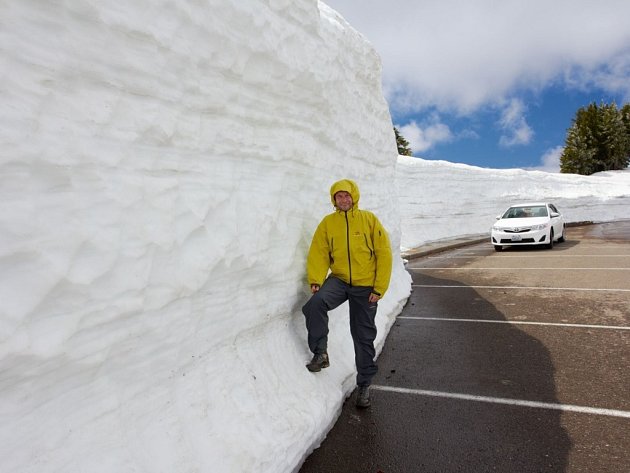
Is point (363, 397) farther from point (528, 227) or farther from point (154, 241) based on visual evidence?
point (528, 227)

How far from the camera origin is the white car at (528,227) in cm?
1225

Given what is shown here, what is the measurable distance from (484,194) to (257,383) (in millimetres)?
22436

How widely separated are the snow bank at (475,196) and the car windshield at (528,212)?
383 centimetres

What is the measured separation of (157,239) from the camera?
2.28 metres

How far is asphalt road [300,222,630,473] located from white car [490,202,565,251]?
5425 mm

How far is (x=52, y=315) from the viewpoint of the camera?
181cm

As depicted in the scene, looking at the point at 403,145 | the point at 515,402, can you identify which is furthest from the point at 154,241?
the point at 403,145

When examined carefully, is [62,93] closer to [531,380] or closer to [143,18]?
[143,18]

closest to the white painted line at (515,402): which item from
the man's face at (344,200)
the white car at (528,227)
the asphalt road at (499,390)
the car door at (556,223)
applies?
the asphalt road at (499,390)

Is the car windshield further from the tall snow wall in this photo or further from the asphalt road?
the tall snow wall

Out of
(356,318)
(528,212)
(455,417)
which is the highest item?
(528,212)

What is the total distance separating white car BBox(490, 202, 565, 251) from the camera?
12246mm

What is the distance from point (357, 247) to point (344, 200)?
1.36 ft

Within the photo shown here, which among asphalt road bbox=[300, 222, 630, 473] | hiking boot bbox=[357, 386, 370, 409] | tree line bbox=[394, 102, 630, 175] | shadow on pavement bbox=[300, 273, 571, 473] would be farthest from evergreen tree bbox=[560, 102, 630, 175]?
hiking boot bbox=[357, 386, 370, 409]
